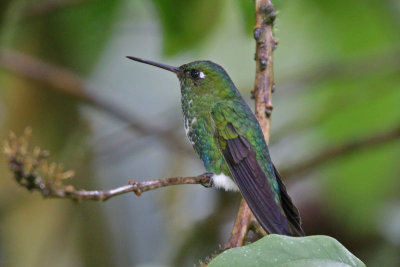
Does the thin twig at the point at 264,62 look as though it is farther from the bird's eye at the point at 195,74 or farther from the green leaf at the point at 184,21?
the green leaf at the point at 184,21

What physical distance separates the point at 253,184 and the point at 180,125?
1939 mm

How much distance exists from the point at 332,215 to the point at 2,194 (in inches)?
71.6

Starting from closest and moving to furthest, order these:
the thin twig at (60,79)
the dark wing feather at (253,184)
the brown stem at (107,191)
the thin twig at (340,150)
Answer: the brown stem at (107,191) < the dark wing feather at (253,184) < the thin twig at (340,150) < the thin twig at (60,79)

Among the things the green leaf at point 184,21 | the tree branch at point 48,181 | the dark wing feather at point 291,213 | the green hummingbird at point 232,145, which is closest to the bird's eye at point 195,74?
the green hummingbird at point 232,145

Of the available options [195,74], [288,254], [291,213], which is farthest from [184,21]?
[288,254]

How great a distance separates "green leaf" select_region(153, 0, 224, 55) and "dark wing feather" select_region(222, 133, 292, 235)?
692 millimetres

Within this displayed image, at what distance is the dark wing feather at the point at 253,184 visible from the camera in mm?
1931

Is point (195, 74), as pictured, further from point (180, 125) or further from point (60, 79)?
point (180, 125)

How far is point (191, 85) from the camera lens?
2801 mm

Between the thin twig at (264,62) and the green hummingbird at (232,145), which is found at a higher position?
the thin twig at (264,62)

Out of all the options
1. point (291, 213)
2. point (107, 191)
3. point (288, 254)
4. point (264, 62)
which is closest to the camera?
point (288, 254)

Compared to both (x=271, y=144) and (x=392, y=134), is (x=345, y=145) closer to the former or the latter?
(x=392, y=134)

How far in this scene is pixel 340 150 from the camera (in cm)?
309

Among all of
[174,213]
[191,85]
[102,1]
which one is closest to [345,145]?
[191,85]
